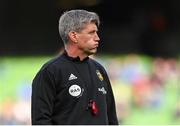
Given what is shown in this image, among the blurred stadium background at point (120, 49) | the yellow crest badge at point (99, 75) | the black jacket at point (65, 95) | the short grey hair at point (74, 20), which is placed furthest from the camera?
the blurred stadium background at point (120, 49)

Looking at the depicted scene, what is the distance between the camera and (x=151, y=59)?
402 inches

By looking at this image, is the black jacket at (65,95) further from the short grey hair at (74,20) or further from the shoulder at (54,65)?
the short grey hair at (74,20)

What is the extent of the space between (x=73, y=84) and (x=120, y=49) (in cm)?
527

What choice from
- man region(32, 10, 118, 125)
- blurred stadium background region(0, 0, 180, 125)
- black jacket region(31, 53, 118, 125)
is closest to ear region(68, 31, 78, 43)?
man region(32, 10, 118, 125)

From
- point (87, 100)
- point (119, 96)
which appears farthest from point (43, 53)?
point (87, 100)

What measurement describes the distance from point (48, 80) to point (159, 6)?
560cm

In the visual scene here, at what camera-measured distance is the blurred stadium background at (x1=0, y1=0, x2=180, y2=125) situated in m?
10.1

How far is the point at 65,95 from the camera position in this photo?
16.1ft

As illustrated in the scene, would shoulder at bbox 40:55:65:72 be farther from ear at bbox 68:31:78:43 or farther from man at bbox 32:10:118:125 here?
ear at bbox 68:31:78:43

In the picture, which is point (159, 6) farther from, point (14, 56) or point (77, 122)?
point (77, 122)

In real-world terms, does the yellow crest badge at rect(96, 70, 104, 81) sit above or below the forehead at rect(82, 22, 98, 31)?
below

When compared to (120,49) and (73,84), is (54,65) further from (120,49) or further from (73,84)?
(120,49)

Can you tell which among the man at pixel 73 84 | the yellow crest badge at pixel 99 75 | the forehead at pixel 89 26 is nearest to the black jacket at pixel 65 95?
the man at pixel 73 84

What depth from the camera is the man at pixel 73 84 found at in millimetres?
4879
